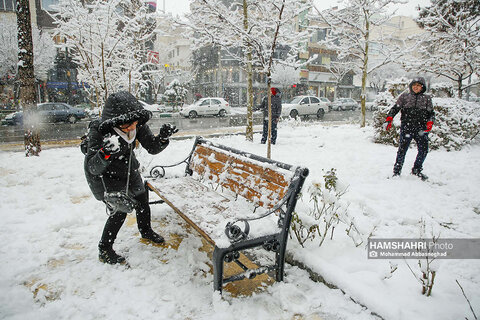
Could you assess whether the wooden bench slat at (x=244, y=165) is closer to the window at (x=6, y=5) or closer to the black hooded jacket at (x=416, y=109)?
the black hooded jacket at (x=416, y=109)

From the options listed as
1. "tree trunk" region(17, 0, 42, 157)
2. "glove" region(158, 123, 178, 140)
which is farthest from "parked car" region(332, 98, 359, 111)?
"glove" region(158, 123, 178, 140)

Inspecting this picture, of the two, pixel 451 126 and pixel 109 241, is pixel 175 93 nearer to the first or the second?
pixel 451 126

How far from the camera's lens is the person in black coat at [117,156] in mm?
2359

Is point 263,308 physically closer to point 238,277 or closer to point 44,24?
point 238,277

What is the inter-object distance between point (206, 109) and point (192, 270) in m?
20.1

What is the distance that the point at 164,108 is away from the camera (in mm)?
26547

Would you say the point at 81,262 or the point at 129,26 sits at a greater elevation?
the point at 129,26

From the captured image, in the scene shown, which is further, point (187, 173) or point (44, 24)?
point (44, 24)

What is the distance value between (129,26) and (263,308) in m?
6.95

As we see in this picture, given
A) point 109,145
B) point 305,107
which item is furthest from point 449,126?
point 305,107

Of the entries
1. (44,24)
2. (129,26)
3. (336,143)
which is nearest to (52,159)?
(129,26)

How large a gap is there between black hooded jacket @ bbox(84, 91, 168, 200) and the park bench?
21.3 inches

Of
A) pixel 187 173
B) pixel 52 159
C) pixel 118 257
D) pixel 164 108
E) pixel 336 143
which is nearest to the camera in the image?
pixel 118 257

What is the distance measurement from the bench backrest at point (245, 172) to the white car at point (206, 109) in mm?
17965
